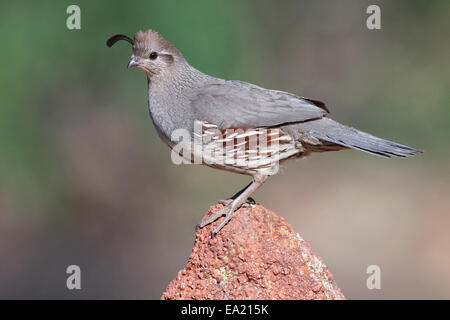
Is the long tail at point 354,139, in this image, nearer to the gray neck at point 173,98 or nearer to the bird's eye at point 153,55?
the gray neck at point 173,98

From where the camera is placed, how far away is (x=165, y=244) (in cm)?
955

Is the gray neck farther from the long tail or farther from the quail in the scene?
the long tail

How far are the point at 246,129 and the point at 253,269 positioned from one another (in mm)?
1124

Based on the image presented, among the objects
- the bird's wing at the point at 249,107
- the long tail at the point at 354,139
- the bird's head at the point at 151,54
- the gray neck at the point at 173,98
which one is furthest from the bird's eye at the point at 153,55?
the long tail at the point at 354,139

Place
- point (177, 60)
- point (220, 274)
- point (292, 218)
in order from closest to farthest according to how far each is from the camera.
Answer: point (220, 274) < point (177, 60) < point (292, 218)

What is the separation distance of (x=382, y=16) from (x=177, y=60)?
536cm

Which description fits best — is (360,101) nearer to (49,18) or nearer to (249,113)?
(49,18)

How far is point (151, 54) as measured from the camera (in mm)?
4867

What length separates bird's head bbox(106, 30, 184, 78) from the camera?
4.84m

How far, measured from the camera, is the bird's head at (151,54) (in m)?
4.84

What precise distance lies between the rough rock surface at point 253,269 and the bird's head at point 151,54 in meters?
1.47

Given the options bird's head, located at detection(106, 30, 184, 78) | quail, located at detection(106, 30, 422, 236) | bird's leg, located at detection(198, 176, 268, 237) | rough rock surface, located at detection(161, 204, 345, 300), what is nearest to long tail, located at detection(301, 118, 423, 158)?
quail, located at detection(106, 30, 422, 236)

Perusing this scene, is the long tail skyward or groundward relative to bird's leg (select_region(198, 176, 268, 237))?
skyward

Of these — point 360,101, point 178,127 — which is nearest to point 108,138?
point 360,101
